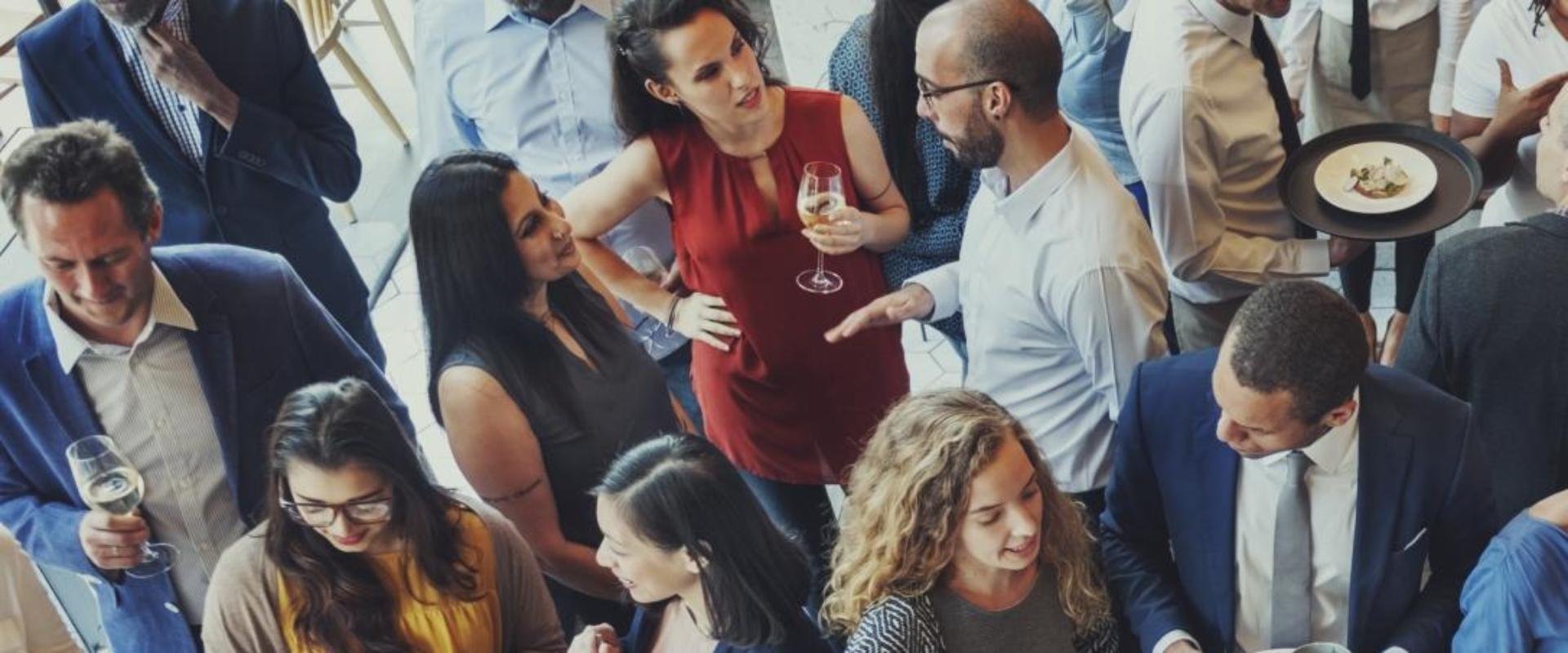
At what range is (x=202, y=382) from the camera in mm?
2520

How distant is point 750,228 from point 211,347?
1021 mm

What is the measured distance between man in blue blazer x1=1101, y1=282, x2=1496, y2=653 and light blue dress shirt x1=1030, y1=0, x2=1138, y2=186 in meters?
1.35

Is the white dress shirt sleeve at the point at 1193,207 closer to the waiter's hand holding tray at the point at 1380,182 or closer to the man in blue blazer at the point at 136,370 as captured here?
the waiter's hand holding tray at the point at 1380,182

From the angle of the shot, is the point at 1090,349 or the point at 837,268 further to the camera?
the point at 837,268

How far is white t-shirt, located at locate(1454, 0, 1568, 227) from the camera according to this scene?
317 cm

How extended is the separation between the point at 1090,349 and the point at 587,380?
876 mm

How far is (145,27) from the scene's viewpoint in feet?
9.28

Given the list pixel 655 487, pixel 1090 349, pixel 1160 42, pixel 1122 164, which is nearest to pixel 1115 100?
pixel 1122 164

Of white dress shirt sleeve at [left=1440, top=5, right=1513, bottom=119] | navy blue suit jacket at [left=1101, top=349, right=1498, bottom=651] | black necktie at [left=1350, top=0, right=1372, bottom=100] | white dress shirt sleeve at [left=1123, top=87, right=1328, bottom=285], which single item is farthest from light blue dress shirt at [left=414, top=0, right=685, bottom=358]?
black necktie at [left=1350, top=0, right=1372, bottom=100]

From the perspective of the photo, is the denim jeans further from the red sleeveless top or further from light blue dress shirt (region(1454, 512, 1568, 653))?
light blue dress shirt (region(1454, 512, 1568, 653))

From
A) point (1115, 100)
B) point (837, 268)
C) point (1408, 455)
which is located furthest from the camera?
point (1115, 100)

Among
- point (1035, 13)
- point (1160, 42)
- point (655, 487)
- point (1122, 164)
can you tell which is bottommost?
point (1122, 164)

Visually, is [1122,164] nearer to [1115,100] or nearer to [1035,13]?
[1115,100]

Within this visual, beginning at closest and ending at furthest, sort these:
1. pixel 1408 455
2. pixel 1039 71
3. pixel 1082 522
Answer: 1. pixel 1408 455
2. pixel 1082 522
3. pixel 1039 71
